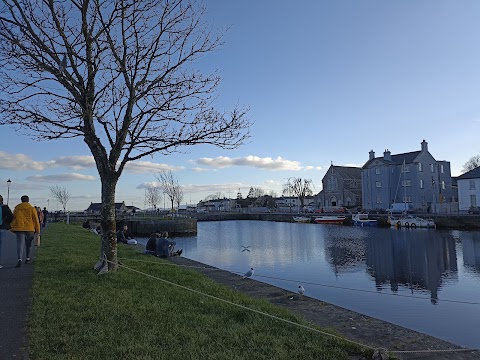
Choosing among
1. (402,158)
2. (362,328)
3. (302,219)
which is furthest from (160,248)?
(402,158)

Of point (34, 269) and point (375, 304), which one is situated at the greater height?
point (34, 269)

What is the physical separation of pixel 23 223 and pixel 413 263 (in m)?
19.5

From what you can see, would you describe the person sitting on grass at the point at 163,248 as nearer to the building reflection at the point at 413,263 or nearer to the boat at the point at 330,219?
the building reflection at the point at 413,263

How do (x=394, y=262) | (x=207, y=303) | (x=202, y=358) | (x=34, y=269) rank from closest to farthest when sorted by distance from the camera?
(x=202, y=358), (x=207, y=303), (x=34, y=269), (x=394, y=262)

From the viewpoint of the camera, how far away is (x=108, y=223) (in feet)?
34.2

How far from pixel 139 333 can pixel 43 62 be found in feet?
23.8

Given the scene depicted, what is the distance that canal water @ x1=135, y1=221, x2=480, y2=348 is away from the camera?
37.3ft

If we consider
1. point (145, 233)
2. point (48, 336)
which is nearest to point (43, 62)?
point (48, 336)

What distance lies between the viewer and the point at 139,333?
5.75 m

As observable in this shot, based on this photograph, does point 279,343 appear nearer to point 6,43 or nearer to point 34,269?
point 34,269

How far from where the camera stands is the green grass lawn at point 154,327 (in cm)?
510

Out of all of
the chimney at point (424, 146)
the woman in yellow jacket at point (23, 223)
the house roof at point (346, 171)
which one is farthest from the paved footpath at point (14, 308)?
the house roof at point (346, 171)

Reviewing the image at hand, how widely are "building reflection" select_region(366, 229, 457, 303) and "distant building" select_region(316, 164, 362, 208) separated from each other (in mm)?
50139

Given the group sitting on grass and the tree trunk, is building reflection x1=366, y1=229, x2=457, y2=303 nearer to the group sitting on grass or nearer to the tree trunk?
the group sitting on grass
